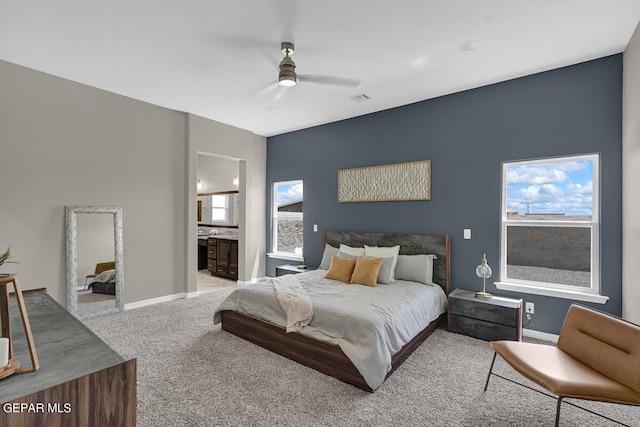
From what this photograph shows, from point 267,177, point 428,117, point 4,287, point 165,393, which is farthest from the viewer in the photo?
point 267,177

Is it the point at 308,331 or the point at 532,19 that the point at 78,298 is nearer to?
the point at 308,331

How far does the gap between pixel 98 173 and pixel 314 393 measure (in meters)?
3.85

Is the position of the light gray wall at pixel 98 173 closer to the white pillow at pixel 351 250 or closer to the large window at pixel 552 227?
the white pillow at pixel 351 250

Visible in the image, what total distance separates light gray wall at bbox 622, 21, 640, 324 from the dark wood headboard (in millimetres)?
1632

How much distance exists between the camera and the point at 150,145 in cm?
454

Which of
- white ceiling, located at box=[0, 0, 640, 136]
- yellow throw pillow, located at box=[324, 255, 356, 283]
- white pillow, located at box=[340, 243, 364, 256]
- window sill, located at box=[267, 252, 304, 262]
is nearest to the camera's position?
white ceiling, located at box=[0, 0, 640, 136]

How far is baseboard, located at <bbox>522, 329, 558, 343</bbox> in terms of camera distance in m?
3.29

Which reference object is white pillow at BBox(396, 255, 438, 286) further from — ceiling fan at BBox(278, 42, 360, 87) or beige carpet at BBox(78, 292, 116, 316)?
beige carpet at BBox(78, 292, 116, 316)

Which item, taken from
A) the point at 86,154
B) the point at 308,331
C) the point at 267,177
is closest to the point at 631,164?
the point at 308,331

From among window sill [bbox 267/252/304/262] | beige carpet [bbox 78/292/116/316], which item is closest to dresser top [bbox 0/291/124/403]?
beige carpet [bbox 78/292/116/316]

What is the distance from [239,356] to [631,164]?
12.9ft

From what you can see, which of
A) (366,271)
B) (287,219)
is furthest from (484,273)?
(287,219)

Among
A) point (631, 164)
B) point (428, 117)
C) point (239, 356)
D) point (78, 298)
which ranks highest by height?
point (428, 117)

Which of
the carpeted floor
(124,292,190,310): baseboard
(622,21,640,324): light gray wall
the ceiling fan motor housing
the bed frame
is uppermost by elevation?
the ceiling fan motor housing
